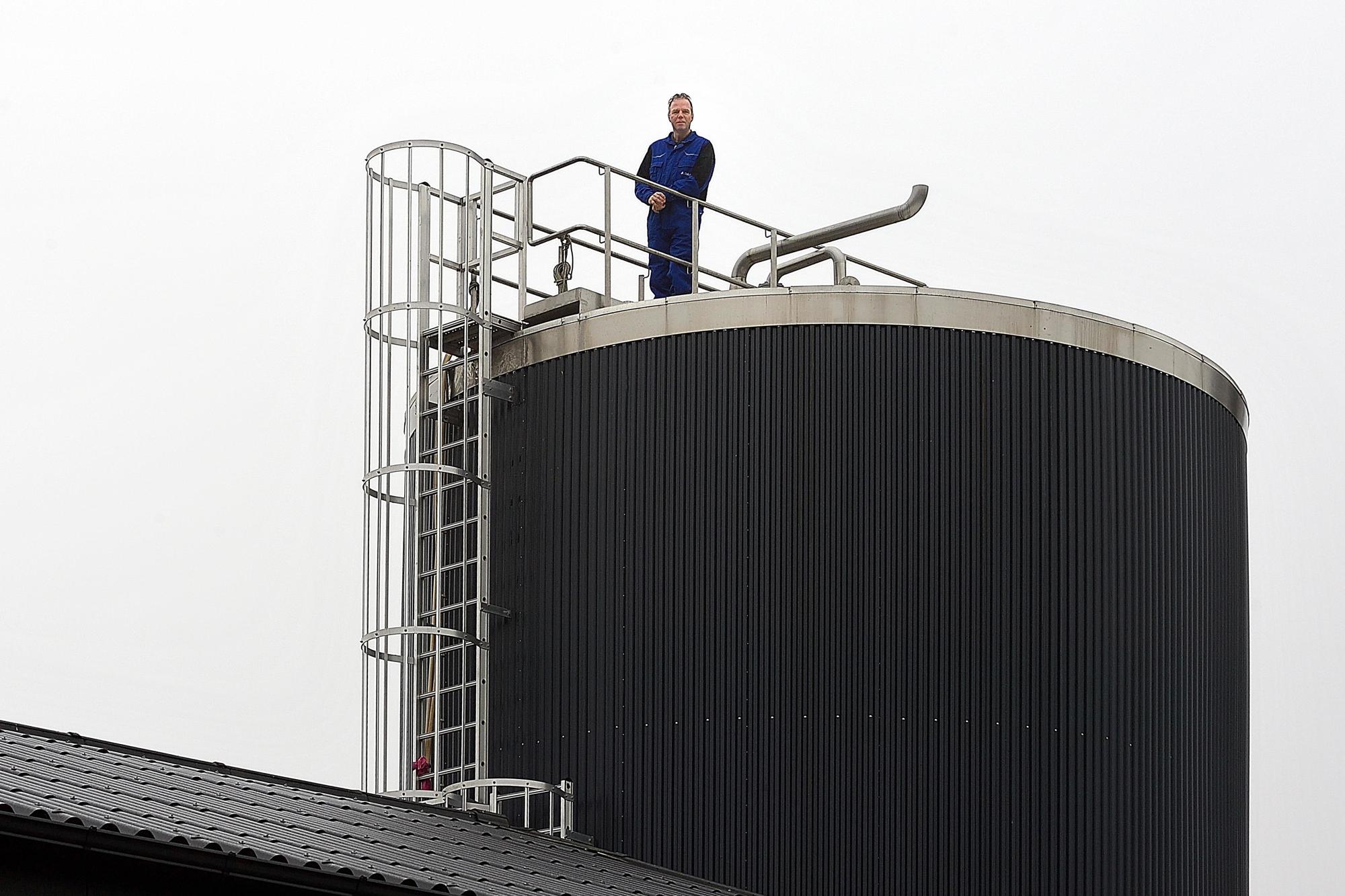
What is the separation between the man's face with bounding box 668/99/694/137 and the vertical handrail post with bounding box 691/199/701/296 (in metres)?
1.41

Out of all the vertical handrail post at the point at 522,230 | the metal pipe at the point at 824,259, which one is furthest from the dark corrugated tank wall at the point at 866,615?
the metal pipe at the point at 824,259

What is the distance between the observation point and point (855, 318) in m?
20.4

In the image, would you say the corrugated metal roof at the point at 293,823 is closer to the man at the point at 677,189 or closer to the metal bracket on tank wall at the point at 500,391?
the metal bracket on tank wall at the point at 500,391

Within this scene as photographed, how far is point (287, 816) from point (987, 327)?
8.11m

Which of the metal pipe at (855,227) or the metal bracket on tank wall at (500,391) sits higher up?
the metal pipe at (855,227)

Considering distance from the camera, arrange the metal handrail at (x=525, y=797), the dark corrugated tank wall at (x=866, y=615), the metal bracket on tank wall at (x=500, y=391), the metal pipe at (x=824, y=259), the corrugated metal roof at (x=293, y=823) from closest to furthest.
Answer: the corrugated metal roof at (x=293, y=823)
the dark corrugated tank wall at (x=866, y=615)
the metal handrail at (x=525, y=797)
the metal bracket on tank wall at (x=500, y=391)
the metal pipe at (x=824, y=259)

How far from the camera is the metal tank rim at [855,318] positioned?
2039cm

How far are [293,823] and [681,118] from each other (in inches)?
416

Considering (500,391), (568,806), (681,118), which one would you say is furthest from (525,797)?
(681,118)

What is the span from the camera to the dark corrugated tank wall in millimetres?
19484

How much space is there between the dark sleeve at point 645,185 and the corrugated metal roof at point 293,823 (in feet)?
24.3

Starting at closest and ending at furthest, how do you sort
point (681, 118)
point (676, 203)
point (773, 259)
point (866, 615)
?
point (866, 615), point (773, 259), point (676, 203), point (681, 118)

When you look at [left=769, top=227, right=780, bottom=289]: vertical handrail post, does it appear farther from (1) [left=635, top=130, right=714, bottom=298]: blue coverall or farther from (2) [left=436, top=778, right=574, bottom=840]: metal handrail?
(2) [left=436, top=778, right=574, bottom=840]: metal handrail

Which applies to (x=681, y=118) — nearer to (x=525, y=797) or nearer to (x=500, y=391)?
(x=500, y=391)
